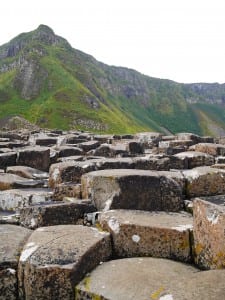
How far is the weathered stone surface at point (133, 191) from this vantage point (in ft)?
22.1

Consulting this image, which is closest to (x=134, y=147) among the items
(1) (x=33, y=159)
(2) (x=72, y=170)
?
(1) (x=33, y=159)

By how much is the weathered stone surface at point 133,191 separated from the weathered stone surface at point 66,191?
0.40m

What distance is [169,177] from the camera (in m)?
7.30

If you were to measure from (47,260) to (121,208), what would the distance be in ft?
7.03

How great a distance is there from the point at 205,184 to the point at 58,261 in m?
3.91

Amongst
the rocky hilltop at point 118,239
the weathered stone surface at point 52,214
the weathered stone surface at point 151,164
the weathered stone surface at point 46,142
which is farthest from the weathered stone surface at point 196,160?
the weathered stone surface at point 46,142

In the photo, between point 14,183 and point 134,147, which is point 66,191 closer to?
point 14,183

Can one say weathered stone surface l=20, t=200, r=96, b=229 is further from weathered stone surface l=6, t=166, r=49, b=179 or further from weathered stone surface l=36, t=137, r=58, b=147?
weathered stone surface l=36, t=137, r=58, b=147

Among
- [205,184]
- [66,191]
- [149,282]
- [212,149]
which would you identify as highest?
[212,149]

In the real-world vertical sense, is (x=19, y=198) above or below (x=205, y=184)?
below

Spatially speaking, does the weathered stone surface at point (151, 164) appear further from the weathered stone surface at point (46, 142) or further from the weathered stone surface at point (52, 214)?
the weathered stone surface at point (46, 142)

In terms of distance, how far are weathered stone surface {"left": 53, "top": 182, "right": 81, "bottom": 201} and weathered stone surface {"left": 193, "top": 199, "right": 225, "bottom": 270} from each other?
2.78 m

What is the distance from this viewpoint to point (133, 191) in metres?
6.80

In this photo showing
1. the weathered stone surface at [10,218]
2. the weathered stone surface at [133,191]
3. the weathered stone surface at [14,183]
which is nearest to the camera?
the weathered stone surface at [10,218]
